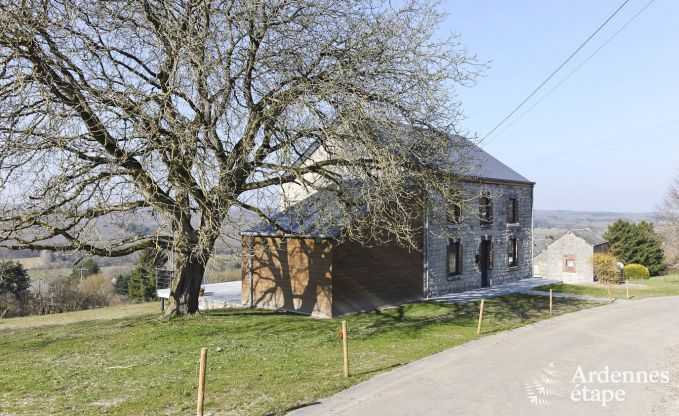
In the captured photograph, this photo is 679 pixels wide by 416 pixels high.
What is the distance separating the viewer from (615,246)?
1879 inches

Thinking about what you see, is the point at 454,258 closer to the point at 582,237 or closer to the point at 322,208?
the point at 322,208

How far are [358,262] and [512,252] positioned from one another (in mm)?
14083

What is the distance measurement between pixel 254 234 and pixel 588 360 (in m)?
12.9

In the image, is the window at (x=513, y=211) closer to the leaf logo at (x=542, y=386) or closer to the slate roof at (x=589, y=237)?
the leaf logo at (x=542, y=386)

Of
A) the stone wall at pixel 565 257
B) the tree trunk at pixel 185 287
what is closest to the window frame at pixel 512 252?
the stone wall at pixel 565 257

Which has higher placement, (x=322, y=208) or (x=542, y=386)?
(x=322, y=208)

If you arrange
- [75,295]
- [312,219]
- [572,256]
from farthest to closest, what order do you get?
[572,256] → [75,295] → [312,219]

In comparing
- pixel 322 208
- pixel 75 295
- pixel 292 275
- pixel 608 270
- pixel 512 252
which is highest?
pixel 322 208

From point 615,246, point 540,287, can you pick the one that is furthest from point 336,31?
point 615,246

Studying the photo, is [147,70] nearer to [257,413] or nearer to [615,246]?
[257,413]

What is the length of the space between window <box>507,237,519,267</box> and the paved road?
12.9 m

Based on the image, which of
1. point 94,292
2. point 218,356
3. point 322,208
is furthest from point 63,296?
point 322,208

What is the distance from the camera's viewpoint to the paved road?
8.16 metres

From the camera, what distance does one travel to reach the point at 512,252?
2891 cm
